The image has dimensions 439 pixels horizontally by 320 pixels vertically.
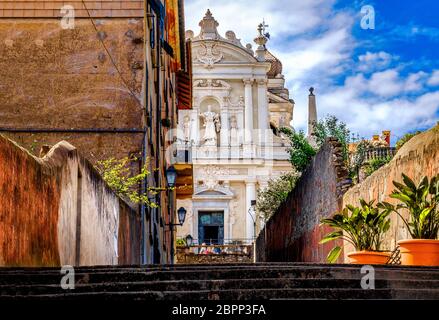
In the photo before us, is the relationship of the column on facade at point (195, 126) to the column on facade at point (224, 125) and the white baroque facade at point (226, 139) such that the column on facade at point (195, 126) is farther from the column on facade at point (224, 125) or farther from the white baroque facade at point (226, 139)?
the column on facade at point (224, 125)

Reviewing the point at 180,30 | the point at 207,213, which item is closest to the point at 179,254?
the point at 207,213

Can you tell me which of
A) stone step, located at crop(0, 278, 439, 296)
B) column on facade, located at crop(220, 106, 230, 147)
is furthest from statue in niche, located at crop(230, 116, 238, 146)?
stone step, located at crop(0, 278, 439, 296)

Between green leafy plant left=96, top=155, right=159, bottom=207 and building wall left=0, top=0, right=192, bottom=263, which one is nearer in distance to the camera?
green leafy plant left=96, top=155, right=159, bottom=207

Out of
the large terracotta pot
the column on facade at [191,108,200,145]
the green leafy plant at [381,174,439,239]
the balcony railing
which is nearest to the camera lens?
the large terracotta pot

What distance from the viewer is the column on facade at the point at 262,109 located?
48125 mm

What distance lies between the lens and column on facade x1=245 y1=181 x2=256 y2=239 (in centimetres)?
4600

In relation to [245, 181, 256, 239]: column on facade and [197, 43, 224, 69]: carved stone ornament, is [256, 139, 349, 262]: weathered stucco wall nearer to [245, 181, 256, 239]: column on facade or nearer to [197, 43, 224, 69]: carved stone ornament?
[245, 181, 256, 239]: column on facade

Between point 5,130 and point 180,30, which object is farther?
point 180,30

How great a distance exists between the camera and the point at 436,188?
7789mm

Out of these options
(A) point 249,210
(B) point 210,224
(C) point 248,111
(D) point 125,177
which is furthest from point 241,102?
(D) point 125,177

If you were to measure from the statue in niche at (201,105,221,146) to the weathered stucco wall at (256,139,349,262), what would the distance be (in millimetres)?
24748

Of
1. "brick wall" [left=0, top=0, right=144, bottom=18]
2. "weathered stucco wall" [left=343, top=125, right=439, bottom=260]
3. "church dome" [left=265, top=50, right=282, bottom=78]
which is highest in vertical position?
"church dome" [left=265, top=50, right=282, bottom=78]

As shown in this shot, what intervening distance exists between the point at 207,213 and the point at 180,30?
22.2 meters
